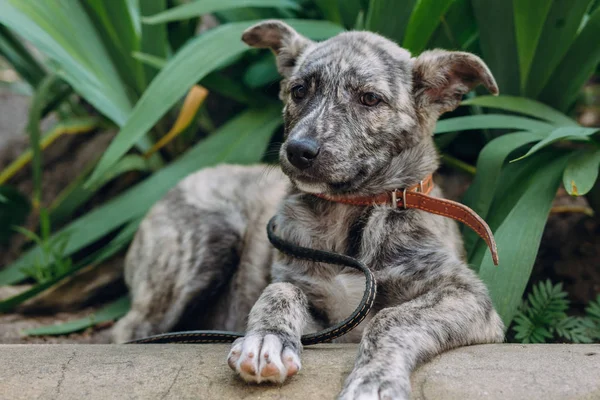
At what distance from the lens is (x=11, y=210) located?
4.57m

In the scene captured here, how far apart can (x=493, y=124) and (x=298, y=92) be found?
99 cm

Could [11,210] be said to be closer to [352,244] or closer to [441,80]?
[352,244]

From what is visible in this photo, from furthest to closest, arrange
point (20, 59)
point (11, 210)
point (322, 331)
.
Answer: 1. point (20, 59)
2. point (11, 210)
3. point (322, 331)

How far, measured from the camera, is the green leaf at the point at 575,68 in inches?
133

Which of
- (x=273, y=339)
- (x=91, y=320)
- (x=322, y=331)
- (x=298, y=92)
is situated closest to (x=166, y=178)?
(x=91, y=320)

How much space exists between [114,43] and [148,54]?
0.26 meters

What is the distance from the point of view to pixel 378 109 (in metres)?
2.84

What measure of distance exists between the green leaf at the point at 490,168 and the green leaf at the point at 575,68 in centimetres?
55

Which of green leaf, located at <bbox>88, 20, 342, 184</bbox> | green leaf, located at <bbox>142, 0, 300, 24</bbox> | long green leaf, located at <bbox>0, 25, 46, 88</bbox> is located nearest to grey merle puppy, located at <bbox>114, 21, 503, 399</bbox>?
green leaf, located at <bbox>88, 20, 342, 184</bbox>

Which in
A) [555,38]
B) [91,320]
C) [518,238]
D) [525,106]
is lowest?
[91,320]

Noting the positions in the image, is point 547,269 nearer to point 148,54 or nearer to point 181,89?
point 181,89

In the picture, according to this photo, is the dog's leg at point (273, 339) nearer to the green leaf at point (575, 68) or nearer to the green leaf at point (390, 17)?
the green leaf at point (390, 17)

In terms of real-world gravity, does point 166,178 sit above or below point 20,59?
below

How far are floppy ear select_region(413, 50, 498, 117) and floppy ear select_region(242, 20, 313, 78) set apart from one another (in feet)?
1.97
